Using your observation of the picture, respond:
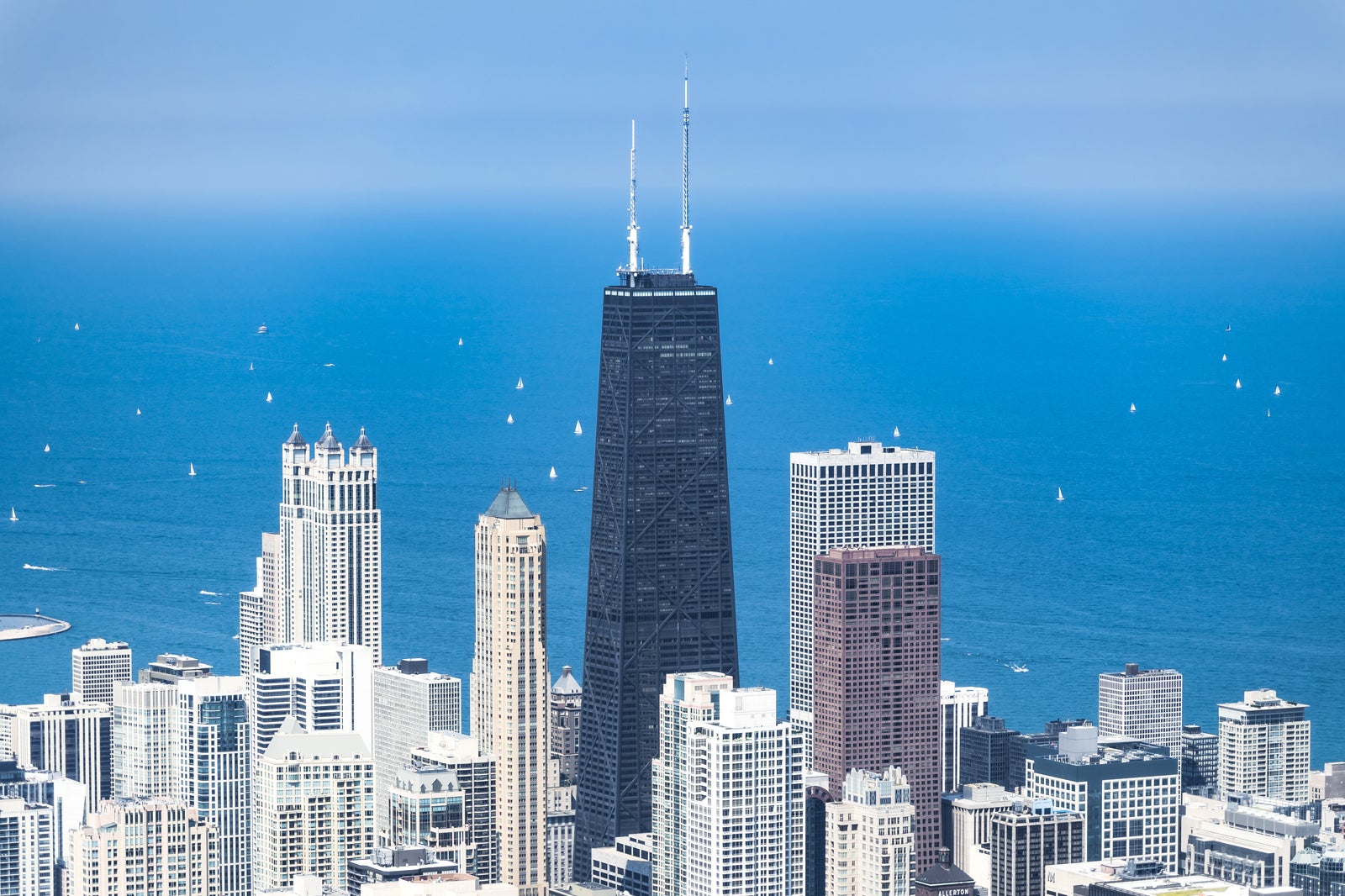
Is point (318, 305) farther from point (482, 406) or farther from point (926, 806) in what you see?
point (926, 806)

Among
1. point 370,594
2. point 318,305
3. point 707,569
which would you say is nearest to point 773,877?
Answer: point 707,569

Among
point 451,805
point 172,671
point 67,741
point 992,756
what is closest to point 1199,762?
point 992,756

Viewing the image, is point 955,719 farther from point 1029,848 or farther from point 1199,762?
point 1029,848

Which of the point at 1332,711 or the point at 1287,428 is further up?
the point at 1287,428

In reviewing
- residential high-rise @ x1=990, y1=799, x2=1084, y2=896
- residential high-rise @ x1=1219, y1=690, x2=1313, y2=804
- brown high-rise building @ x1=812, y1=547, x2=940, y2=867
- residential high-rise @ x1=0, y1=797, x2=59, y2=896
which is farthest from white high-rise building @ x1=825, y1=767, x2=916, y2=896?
residential high-rise @ x1=1219, y1=690, x2=1313, y2=804

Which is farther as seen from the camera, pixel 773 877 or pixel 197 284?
pixel 197 284

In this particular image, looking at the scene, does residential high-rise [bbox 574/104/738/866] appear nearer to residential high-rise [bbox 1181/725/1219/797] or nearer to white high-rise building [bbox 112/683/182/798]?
white high-rise building [bbox 112/683/182/798]
